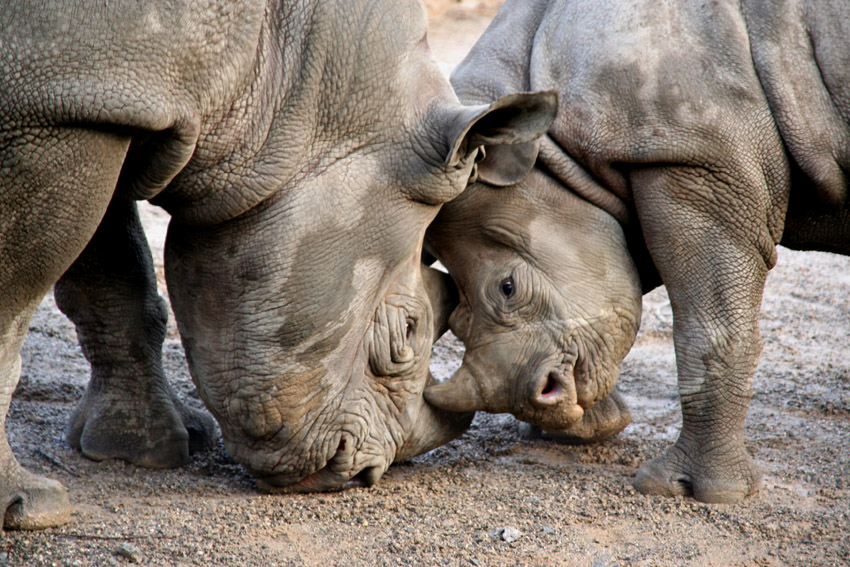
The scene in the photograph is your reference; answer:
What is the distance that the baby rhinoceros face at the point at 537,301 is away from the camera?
441 centimetres

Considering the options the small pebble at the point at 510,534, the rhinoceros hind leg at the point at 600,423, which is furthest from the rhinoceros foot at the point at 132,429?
the rhinoceros hind leg at the point at 600,423

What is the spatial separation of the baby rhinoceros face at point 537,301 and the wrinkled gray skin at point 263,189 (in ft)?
0.63

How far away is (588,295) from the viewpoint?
4.45 meters

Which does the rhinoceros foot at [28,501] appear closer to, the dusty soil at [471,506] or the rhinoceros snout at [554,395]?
the dusty soil at [471,506]

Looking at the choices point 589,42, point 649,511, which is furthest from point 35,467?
point 589,42

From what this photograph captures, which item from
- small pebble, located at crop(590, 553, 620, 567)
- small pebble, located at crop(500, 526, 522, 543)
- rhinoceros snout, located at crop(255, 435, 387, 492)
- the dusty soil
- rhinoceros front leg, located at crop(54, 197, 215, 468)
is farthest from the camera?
rhinoceros front leg, located at crop(54, 197, 215, 468)

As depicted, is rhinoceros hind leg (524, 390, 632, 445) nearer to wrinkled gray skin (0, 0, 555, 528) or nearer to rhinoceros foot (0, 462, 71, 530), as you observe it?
wrinkled gray skin (0, 0, 555, 528)

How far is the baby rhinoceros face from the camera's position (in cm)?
441

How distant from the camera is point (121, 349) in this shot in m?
4.68

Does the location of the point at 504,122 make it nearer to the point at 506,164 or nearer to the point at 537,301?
the point at 506,164

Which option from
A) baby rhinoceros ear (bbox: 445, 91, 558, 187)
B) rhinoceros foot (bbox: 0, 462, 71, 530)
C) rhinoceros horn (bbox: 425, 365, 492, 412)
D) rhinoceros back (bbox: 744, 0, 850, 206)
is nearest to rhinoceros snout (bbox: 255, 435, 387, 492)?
rhinoceros horn (bbox: 425, 365, 492, 412)

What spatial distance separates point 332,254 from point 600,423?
1930 millimetres

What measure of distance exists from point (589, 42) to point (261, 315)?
1.78 meters

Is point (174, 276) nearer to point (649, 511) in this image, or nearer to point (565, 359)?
point (565, 359)
